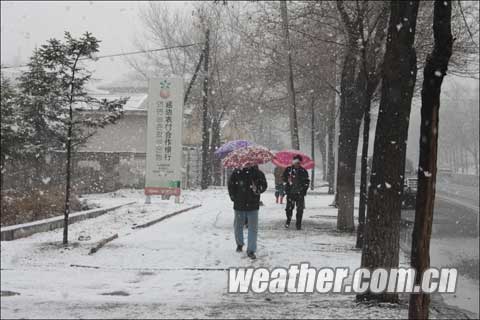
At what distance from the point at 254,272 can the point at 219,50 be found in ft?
94.8

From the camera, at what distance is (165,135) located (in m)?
21.3

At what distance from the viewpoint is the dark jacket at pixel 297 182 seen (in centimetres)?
1441

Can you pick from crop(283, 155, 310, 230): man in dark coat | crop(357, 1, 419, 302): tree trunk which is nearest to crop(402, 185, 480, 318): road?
crop(357, 1, 419, 302): tree trunk

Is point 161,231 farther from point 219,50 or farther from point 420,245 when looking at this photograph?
point 219,50

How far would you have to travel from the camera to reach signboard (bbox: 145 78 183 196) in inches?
835

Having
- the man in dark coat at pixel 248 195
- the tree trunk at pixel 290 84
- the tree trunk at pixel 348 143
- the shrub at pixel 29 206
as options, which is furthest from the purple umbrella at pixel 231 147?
the man in dark coat at pixel 248 195

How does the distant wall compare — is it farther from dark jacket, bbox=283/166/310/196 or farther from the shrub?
dark jacket, bbox=283/166/310/196

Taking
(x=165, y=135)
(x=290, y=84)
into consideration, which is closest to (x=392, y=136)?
(x=290, y=84)

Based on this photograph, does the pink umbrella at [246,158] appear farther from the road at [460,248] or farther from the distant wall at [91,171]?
the distant wall at [91,171]

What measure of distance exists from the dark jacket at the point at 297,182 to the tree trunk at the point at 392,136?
722 centimetres

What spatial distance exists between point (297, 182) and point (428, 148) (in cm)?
886

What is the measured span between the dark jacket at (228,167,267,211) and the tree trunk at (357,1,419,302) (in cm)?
349

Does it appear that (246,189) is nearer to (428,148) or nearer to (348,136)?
(348,136)

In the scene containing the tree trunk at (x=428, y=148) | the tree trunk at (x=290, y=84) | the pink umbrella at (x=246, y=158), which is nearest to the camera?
the tree trunk at (x=428, y=148)
